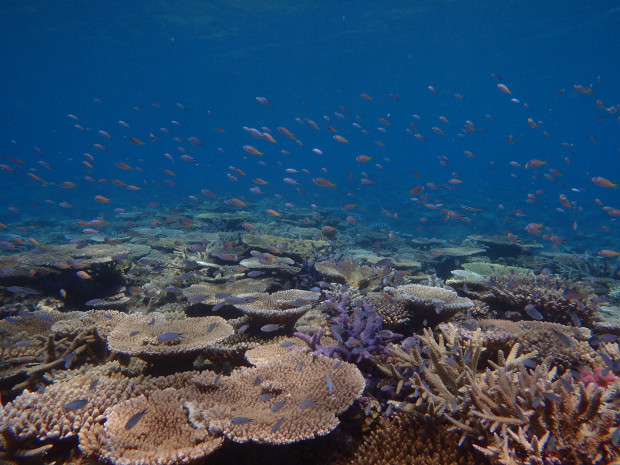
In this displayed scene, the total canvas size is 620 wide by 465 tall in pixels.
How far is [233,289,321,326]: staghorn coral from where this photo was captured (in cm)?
480

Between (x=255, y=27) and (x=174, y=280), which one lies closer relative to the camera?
(x=174, y=280)

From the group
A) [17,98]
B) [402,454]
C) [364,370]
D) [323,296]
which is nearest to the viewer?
[402,454]

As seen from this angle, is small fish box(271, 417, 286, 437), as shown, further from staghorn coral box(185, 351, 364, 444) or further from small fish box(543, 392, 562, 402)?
small fish box(543, 392, 562, 402)

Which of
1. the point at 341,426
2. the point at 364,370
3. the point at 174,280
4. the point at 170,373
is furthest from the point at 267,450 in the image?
the point at 174,280

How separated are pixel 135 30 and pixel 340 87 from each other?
44962 millimetres

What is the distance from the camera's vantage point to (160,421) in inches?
118

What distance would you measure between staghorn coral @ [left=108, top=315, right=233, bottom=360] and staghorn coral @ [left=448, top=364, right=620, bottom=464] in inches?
116

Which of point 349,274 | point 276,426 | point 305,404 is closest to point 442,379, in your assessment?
point 305,404

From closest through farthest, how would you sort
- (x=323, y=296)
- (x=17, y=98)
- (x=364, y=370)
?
(x=364, y=370) < (x=323, y=296) < (x=17, y=98)

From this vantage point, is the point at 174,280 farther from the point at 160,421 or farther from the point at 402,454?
the point at 402,454

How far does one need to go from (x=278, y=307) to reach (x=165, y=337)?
183 cm

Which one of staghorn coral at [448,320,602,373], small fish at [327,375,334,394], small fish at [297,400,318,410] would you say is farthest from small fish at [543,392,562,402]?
small fish at [297,400,318,410]

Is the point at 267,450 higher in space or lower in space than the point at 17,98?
lower

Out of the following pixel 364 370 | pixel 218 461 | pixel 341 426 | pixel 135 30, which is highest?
pixel 135 30
